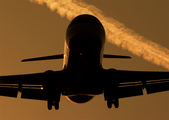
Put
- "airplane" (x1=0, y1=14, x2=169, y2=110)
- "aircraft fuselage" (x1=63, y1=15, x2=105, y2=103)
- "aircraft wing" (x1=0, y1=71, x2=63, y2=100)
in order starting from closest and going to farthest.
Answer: "aircraft fuselage" (x1=63, y1=15, x2=105, y2=103) < "airplane" (x1=0, y1=14, x2=169, y2=110) < "aircraft wing" (x1=0, y1=71, x2=63, y2=100)

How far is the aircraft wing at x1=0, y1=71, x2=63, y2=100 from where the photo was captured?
20.0 meters

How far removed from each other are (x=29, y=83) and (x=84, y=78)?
5.70 metres

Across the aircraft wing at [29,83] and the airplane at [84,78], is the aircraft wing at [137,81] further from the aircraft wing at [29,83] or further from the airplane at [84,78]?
the aircraft wing at [29,83]

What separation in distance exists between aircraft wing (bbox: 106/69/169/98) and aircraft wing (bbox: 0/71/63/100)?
14.9 feet

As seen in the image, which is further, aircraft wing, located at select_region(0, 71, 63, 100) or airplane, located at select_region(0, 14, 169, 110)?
aircraft wing, located at select_region(0, 71, 63, 100)

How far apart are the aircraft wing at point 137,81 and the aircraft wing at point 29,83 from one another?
4548mm

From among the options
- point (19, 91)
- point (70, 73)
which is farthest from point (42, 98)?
point (70, 73)

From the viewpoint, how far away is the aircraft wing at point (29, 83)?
786 inches

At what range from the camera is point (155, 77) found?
69.6 feet

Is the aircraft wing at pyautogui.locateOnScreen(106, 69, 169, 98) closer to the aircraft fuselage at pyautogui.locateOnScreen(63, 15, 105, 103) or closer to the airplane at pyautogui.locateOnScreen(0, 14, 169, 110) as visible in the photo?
the airplane at pyautogui.locateOnScreen(0, 14, 169, 110)

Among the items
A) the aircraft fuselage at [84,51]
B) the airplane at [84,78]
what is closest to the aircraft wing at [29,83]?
the airplane at [84,78]

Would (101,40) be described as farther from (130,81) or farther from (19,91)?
(19,91)

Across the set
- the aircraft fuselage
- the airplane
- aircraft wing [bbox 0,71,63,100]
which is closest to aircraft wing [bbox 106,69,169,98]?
the airplane

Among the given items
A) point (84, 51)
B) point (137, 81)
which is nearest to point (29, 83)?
point (84, 51)
